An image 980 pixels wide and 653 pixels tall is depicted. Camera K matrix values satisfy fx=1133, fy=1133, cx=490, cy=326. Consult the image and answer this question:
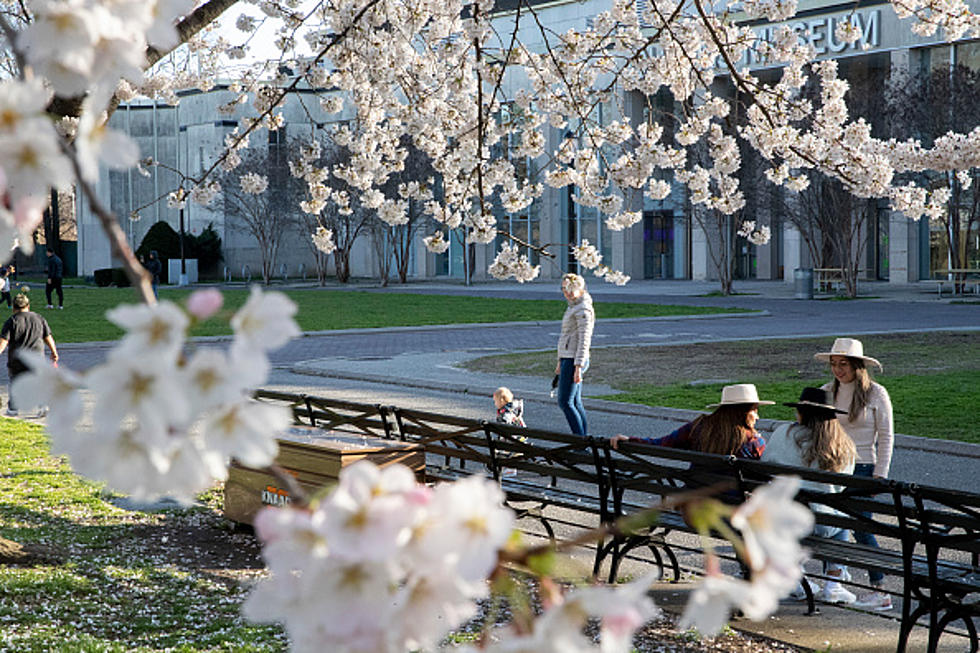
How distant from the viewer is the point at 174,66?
42.3ft

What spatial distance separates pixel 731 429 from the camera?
7102 millimetres

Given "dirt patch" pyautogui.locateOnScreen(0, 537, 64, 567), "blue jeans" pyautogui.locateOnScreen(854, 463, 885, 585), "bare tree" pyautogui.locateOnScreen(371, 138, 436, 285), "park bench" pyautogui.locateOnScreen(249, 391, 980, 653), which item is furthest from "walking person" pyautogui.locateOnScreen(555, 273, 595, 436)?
"bare tree" pyautogui.locateOnScreen(371, 138, 436, 285)

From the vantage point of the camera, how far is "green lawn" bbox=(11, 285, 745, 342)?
28.0 metres

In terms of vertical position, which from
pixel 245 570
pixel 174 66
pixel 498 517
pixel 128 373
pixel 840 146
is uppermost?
pixel 174 66

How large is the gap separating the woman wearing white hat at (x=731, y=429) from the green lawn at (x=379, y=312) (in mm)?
18716

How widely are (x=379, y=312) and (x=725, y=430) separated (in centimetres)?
2750

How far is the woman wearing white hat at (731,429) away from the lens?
23.1 ft

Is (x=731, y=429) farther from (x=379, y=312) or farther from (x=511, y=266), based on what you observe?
(x=379, y=312)

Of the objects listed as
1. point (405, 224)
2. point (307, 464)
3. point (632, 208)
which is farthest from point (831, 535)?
point (405, 224)

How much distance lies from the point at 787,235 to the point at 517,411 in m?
41.8

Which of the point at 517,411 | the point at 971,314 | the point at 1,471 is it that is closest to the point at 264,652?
the point at 517,411

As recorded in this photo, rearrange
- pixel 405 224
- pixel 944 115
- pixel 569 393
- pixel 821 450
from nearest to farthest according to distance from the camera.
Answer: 1. pixel 821 450
2. pixel 569 393
3. pixel 944 115
4. pixel 405 224

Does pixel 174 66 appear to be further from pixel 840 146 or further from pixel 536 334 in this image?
pixel 536 334

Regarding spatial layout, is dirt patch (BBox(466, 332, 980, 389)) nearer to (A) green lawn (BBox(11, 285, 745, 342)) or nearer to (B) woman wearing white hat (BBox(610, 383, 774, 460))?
(A) green lawn (BBox(11, 285, 745, 342))
